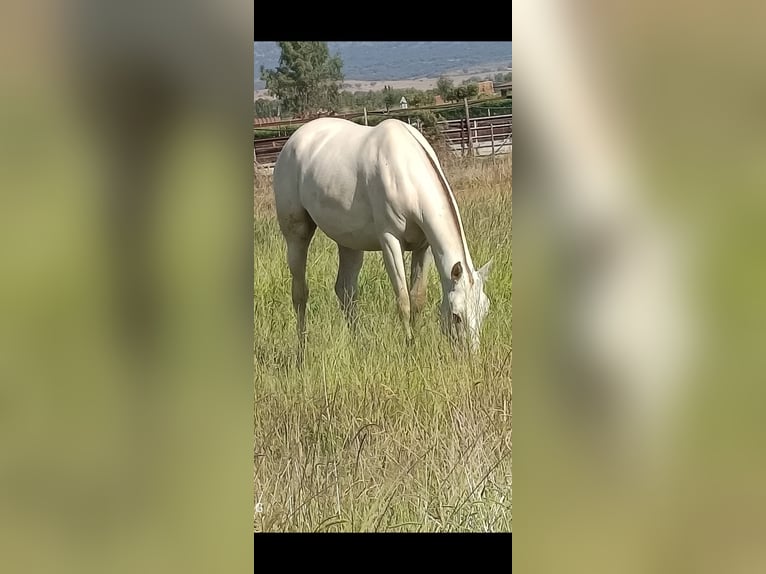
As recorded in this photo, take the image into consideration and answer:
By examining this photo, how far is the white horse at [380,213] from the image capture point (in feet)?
11.1

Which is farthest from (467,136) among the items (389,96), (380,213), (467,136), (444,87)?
(380,213)

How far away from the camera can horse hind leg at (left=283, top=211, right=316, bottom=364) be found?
14.4 ft

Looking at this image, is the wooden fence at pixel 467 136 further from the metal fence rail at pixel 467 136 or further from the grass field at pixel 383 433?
the grass field at pixel 383 433

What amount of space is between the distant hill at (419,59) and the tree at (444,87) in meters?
0.17

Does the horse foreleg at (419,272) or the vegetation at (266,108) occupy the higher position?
the vegetation at (266,108)

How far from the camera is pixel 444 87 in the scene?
779cm
